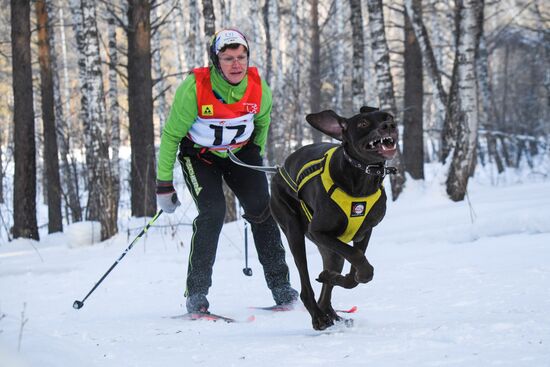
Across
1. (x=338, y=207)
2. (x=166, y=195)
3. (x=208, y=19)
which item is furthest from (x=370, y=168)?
(x=208, y=19)

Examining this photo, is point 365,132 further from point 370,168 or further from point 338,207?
point 338,207

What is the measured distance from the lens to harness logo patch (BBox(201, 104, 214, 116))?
392 centimetres

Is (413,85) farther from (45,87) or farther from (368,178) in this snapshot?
(368,178)

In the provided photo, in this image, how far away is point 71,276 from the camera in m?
6.20

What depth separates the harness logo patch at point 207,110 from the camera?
3922 millimetres

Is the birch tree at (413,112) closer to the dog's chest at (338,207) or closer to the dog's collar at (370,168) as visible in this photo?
the dog's chest at (338,207)

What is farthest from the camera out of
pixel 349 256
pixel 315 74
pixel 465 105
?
pixel 315 74

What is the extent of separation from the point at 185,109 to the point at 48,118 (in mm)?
8908

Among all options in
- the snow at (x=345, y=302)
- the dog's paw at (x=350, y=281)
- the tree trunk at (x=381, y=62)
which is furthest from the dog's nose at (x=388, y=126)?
the tree trunk at (x=381, y=62)

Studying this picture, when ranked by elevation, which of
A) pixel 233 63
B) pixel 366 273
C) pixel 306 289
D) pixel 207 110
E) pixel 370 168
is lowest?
pixel 306 289

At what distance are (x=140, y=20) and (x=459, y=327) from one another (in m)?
8.71

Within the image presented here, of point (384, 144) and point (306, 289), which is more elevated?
point (384, 144)

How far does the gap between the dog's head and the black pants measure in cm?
97

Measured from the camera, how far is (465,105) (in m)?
7.88
